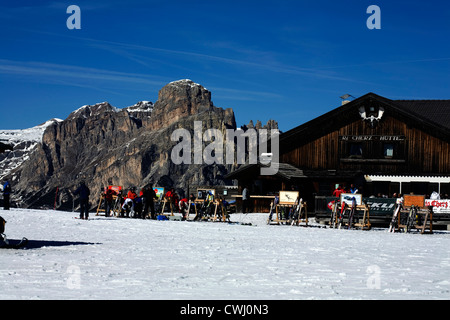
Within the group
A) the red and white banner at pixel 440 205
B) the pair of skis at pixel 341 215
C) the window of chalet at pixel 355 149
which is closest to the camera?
the pair of skis at pixel 341 215

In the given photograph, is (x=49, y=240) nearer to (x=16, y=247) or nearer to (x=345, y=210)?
(x=16, y=247)

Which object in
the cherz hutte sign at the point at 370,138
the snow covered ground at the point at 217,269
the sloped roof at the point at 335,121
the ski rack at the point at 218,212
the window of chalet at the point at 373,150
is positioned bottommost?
the snow covered ground at the point at 217,269

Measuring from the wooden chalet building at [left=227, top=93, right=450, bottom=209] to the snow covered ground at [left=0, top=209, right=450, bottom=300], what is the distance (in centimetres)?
2418

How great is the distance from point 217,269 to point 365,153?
34.0 meters

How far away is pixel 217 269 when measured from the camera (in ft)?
36.7

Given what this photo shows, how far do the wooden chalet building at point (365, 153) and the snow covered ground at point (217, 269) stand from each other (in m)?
24.2

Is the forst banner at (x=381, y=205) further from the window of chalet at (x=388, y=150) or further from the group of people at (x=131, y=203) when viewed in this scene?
the window of chalet at (x=388, y=150)

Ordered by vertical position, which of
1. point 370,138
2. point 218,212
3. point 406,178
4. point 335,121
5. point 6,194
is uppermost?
point 335,121

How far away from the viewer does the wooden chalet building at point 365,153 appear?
4231 cm

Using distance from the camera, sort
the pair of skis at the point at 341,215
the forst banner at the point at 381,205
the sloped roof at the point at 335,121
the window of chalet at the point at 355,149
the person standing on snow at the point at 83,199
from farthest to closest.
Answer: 1. the window of chalet at the point at 355,149
2. the sloped roof at the point at 335,121
3. the forst banner at the point at 381,205
4. the person standing on snow at the point at 83,199
5. the pair of skis at the point at 341,215

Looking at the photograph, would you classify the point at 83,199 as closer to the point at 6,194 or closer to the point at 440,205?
the point at 6,194

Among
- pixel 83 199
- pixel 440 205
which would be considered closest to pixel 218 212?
pixel 83 199

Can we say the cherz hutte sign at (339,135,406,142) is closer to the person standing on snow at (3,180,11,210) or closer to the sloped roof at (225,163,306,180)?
the sloped roof at (225,163,306,180)

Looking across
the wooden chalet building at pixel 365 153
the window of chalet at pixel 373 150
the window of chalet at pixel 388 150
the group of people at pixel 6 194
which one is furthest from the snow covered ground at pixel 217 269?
the window of chalet at pixel 388 150
